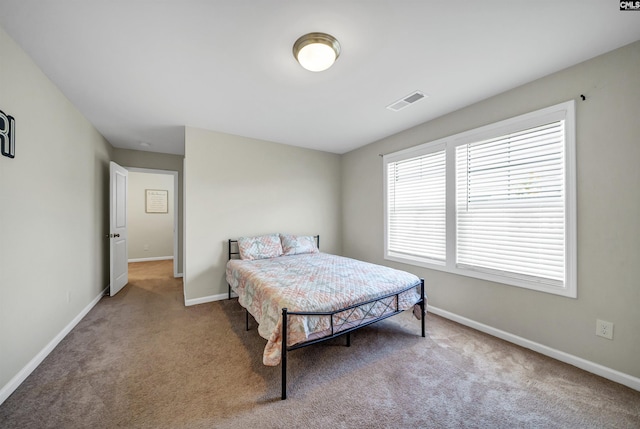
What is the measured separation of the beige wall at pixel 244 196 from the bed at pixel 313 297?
581mm

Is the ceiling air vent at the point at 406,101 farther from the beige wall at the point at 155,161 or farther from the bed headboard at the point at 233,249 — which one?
the beige wall at the point at 155,161

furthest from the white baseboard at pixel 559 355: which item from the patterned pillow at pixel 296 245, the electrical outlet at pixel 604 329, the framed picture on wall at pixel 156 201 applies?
the framed picture on wall at pixel 156 201

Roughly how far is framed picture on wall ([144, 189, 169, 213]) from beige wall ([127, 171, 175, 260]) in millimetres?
57

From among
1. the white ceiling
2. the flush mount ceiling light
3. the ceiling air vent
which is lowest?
the flush mount ceiling light

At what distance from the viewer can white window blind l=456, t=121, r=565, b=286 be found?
2.20 m

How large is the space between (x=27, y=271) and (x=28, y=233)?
30cm

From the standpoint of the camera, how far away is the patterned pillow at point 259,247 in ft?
11.5

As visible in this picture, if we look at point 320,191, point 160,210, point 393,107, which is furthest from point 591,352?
point 160,210

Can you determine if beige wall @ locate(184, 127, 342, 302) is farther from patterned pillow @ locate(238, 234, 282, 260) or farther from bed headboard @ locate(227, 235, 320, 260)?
patterned pillow @ locate(238, 234, 282, 260)

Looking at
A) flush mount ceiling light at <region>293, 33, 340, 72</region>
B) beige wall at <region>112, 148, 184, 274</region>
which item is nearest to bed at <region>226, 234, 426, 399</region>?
flush mount ceiling light at <region>293, 33, 340, 72</region>

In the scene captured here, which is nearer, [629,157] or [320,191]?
[629,157]

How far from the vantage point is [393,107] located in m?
2.87

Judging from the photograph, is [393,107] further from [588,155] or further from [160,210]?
[160,210]

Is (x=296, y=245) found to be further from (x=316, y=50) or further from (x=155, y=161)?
(x=155, y=161)
